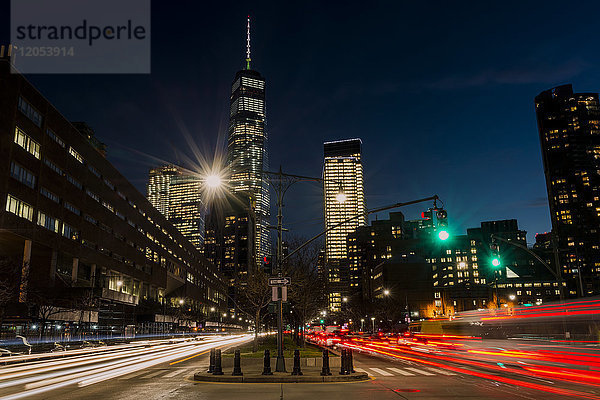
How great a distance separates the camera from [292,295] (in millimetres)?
38312

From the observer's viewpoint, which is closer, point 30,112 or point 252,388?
point 252,388

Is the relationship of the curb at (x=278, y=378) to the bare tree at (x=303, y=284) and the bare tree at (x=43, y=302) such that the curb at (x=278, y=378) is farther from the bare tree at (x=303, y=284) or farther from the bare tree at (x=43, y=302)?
the bare tree at (x=43, y=302)

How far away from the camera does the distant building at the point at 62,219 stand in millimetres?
51469

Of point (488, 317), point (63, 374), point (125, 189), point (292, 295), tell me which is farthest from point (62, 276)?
point (488, 317)

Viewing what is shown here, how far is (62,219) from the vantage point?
6162 cm

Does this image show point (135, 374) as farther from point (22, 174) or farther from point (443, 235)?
point (22, 174)

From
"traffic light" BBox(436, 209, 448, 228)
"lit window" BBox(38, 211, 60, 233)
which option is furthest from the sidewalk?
"lit window" BBox(38, 211, 60, 233)

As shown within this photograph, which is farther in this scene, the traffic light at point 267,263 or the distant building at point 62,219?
the distant building at point 62,219

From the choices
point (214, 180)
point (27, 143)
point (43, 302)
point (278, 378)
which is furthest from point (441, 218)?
point (27, 143)

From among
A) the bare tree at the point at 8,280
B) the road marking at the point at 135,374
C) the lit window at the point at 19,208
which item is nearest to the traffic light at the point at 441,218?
the road marking at the point at 135,374

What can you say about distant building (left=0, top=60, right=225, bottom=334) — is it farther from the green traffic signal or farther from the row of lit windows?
the green traffic signal

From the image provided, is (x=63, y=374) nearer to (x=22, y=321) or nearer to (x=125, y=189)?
(x=22, y=321)

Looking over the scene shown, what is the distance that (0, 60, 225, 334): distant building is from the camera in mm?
51469

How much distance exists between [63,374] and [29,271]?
3730 cm
